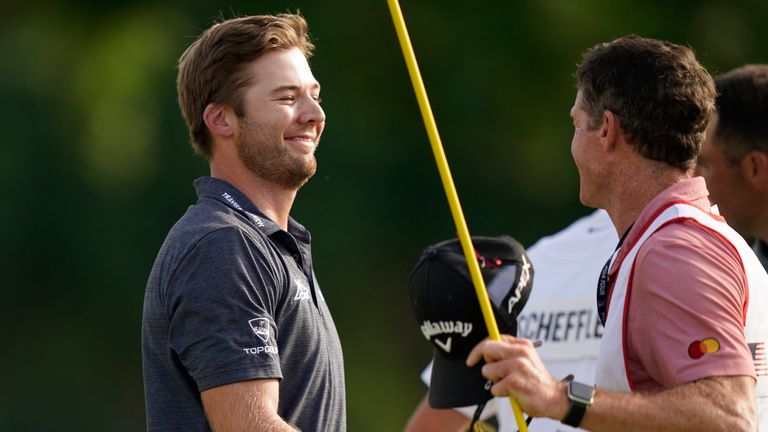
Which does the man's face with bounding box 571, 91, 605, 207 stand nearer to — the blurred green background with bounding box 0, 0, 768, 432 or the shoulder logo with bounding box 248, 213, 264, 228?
the shoulder logo with bounding box 248, 213, 264, 228

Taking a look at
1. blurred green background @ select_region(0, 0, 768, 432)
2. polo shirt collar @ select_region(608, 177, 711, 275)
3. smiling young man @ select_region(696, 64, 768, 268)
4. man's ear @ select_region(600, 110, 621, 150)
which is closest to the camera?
polo shirt collar @ select_region(608, 177, 711, 275)

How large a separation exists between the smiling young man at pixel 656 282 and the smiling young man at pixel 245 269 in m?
0.54

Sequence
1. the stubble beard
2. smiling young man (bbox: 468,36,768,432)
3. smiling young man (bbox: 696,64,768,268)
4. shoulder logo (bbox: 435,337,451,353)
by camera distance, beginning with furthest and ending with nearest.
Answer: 1. smiling young man (bbox: 696,64,768,268)
2. the stubble beard
3. shoulder logo (bbox: 435,337,451,353)
4. smiling young man (bbox: 468,36,768,432)

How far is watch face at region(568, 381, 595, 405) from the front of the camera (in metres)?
3.21

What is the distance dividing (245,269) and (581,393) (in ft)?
2.84

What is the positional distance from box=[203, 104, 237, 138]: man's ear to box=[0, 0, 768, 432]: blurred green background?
7.37 meters

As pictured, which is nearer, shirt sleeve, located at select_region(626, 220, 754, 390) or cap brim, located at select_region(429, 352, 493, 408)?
shirt sleeve, located at select_region(626, 220, 754, 390)

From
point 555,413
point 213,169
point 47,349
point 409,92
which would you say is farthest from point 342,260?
point 555,413

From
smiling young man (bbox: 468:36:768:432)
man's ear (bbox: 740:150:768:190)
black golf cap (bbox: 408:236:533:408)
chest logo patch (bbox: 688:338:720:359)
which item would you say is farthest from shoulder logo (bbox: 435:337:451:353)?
man's ear (bbox: 740:150:768:190)

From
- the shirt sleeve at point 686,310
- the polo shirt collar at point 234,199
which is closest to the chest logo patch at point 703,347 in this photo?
the shirt sleeve at point 686,310

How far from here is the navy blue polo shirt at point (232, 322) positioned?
3.43 meters

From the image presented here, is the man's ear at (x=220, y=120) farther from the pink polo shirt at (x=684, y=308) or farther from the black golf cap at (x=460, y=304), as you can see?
the pink polo shirt at (x=684, y=308)

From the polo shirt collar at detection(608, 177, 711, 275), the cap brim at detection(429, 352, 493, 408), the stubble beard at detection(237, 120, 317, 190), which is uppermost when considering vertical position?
the stubble beard at detection(237, 120, 317, 190)

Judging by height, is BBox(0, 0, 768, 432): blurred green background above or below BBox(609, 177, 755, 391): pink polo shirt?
below
